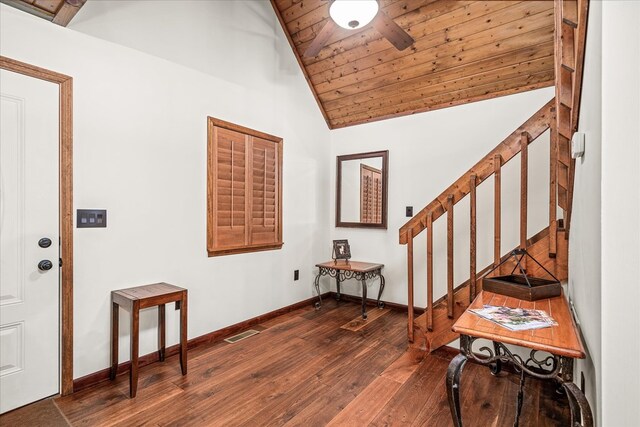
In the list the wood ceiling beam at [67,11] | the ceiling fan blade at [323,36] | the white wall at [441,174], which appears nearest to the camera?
the wood ceiling beam at [67,11]

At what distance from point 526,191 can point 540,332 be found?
131 centimetres

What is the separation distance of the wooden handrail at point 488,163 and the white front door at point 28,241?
262 centimetres

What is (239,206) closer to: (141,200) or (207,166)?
(207,166)

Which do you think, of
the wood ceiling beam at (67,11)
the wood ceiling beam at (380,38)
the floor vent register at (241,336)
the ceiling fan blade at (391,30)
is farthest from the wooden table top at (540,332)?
the wood ceiling beam at (67,11)

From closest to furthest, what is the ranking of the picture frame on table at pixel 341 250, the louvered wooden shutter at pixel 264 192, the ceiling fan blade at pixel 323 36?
the ceiling fan blade at pixel 323 36, the louvered wooden shutter at pixel 264 192, the picture frame on table at pixel 341 250

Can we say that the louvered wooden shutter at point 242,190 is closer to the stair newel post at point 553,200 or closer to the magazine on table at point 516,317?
the magazine on table at point 516,317

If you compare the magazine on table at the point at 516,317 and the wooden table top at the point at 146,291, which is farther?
the wooden table top at the point at 146,291

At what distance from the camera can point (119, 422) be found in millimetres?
1887

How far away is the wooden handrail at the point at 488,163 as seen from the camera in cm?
236

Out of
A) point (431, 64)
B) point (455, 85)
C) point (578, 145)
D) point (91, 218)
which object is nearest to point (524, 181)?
point (578, 145)

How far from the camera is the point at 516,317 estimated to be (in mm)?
1634

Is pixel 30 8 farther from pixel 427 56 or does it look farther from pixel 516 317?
pixel 516 317

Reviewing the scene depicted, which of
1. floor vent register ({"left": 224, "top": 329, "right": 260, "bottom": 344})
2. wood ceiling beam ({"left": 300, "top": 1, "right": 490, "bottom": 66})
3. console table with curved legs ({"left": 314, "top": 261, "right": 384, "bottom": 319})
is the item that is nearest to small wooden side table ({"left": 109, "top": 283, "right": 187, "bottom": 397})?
floor vent register ({"left": 224, "top": 329, "right": 260, "bottom": 344})

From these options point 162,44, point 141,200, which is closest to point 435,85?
point 162,44
